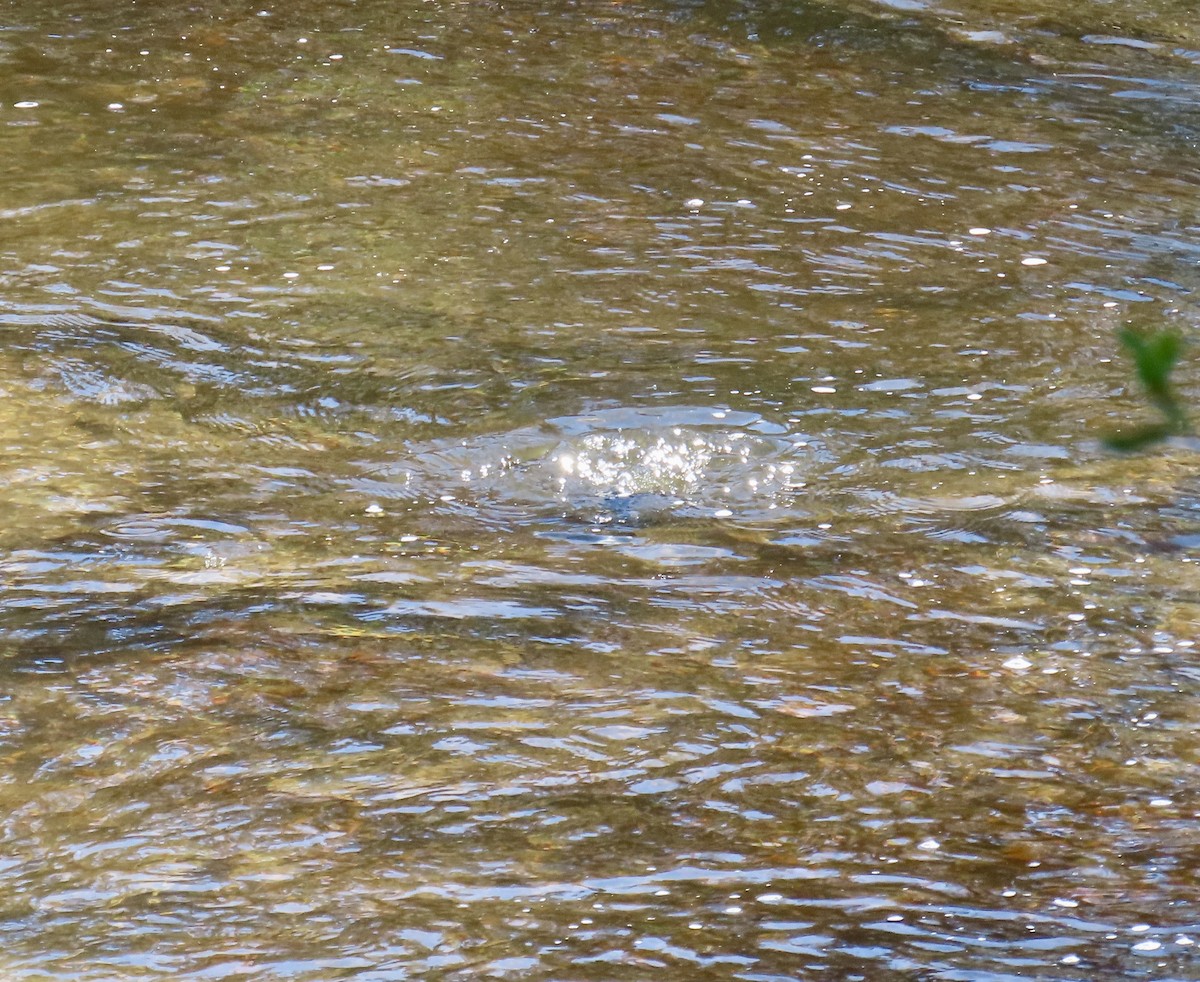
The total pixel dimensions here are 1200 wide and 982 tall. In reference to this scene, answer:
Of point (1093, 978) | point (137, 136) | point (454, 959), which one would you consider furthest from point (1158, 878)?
point (137, 136)

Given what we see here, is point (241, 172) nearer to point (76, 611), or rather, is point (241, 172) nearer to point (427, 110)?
point (427, 110)

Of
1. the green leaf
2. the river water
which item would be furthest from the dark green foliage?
the river water

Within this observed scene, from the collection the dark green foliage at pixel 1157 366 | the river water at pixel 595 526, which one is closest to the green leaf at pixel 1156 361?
the dark green foliage at pixel 1157 366

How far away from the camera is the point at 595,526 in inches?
196

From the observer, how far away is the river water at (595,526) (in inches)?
135

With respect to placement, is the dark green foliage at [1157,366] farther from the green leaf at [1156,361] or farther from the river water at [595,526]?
the river water at [595,526]

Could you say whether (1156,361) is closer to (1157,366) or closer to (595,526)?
(1157,366)

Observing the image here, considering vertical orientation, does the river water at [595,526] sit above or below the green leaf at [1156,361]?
below

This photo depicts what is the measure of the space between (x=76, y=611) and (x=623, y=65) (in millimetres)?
5728

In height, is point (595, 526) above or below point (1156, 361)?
below

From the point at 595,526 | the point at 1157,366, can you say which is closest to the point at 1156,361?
the point at 1157,366

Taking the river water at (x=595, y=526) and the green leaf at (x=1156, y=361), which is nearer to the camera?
the green leaf at (x=1156, y=361)

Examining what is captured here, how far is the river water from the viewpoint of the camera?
135 inches

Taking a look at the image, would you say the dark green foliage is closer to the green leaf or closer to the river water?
the green leaf
